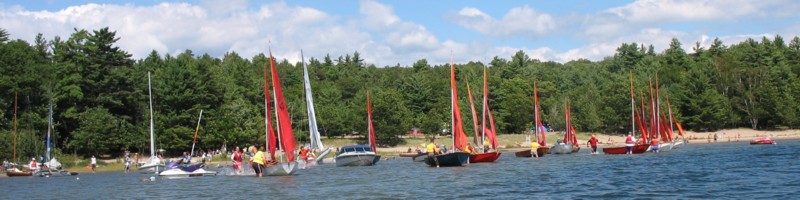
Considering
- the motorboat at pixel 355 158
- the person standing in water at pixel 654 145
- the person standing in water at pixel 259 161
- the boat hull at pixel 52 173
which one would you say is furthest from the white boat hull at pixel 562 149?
the boat hull at pixel 52 173

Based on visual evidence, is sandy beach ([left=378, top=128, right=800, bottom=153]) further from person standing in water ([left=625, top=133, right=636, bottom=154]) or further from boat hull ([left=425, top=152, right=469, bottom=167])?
boat hull ([left=425, top=152, right=469, bottom=167])

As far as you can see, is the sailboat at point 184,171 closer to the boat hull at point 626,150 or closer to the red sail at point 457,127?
the red sail at point 457,127

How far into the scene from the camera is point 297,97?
422 ft

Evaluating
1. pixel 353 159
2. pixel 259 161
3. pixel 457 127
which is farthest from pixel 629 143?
pixel 259 161

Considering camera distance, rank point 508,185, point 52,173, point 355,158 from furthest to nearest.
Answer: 1. point 355,158
2. point 52,173
3. point 508,185

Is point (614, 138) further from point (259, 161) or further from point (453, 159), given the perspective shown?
point (259, 161)

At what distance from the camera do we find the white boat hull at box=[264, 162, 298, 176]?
49594 millimetres

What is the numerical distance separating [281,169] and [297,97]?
79.2m

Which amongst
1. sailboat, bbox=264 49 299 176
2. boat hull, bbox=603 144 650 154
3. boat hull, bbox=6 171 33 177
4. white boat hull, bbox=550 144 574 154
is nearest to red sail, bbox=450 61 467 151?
sailboat, bbox=264 49 299 176

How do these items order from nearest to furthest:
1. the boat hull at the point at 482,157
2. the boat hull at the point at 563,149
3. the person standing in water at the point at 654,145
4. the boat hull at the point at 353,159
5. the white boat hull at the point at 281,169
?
1. the white boat hull at the point at 281,169
2. the boat hull at the point at 482,157
3. the boat hull at the point at 353,159
4. the person standing in water at the point at 654,145
5. the boat hull at the point at 563,149

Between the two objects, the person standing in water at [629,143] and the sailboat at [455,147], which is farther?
the person standing in water at [629,143]

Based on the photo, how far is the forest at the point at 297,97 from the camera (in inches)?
3605

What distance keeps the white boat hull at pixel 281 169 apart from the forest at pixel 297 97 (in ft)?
87.5

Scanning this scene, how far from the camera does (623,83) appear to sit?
434 feet
